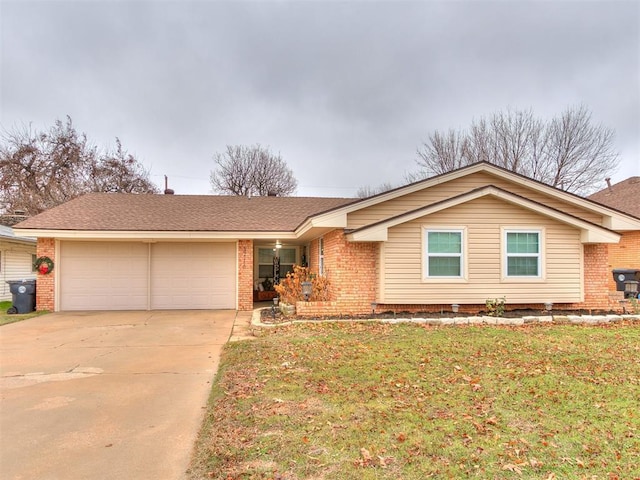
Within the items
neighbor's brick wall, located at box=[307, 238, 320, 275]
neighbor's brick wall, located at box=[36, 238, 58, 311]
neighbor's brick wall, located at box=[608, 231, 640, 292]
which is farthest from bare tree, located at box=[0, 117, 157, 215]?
neighbor's brick wall, located at box=[608, 231, 640, 292]

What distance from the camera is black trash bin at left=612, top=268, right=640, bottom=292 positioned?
1284 cm

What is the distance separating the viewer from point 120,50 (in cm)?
1284

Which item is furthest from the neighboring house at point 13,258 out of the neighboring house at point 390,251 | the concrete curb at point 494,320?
the concrete curb at point 494,320

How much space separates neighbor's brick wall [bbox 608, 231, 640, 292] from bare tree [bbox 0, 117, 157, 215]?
96.3ft

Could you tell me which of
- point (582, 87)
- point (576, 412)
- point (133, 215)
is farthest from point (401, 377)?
point (582, 87)

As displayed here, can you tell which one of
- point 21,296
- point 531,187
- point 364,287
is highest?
point 531,187

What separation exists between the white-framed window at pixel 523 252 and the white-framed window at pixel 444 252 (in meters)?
1.13

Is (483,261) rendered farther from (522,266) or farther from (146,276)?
(146,276)

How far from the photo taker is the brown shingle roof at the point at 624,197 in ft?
51.6

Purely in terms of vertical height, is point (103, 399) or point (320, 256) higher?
point (320, 256)

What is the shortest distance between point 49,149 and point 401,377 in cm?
3027

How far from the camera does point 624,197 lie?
17.3 meters

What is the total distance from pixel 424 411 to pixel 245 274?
29.6 feet

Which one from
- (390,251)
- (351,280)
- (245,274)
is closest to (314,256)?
(245,274)
